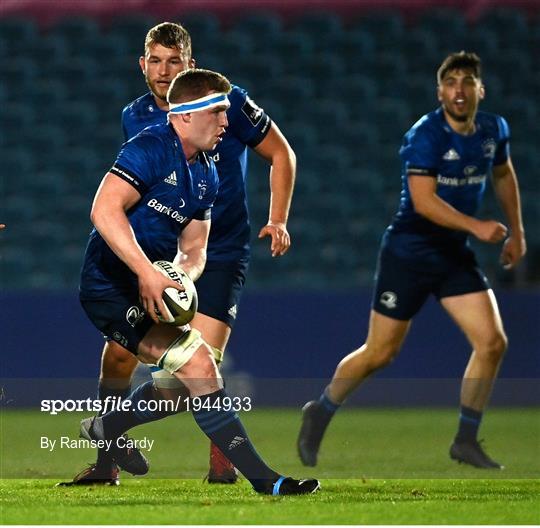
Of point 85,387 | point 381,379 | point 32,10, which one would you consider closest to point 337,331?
point 381,379

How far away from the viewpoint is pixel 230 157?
606 cm

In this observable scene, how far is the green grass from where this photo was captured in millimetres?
4617

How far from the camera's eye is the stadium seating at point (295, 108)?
1212 centimetres

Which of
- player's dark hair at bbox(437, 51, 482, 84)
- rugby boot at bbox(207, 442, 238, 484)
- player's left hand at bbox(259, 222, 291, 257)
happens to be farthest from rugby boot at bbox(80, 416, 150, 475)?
player's dark hair at bbox(437, 51, 482, 84)

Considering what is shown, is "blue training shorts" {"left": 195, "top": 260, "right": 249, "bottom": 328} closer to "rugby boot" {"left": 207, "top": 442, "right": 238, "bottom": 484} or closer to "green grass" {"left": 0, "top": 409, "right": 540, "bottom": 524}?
"rugby boot" {"left": 207, "top": 442, "right": 238, "bottom": 484}

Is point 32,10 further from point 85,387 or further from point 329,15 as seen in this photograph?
point 85,387

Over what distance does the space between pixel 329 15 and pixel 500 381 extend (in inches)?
209

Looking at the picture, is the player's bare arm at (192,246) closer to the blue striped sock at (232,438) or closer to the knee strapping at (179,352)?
the knee strapping at (179,352)

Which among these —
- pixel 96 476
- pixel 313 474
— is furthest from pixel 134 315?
pixel 313 474

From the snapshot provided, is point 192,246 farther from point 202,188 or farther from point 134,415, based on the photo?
point 134,415

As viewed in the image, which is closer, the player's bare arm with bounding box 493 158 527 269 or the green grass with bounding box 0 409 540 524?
the green grass with bounding box 0 409 540 524

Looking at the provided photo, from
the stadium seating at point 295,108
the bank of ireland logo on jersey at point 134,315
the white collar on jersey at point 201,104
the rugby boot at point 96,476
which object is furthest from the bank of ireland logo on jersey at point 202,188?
the stadium seating at point 295,108

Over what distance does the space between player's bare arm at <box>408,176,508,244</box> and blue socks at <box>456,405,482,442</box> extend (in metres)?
0.95

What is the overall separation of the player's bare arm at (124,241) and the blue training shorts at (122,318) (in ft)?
0.67
